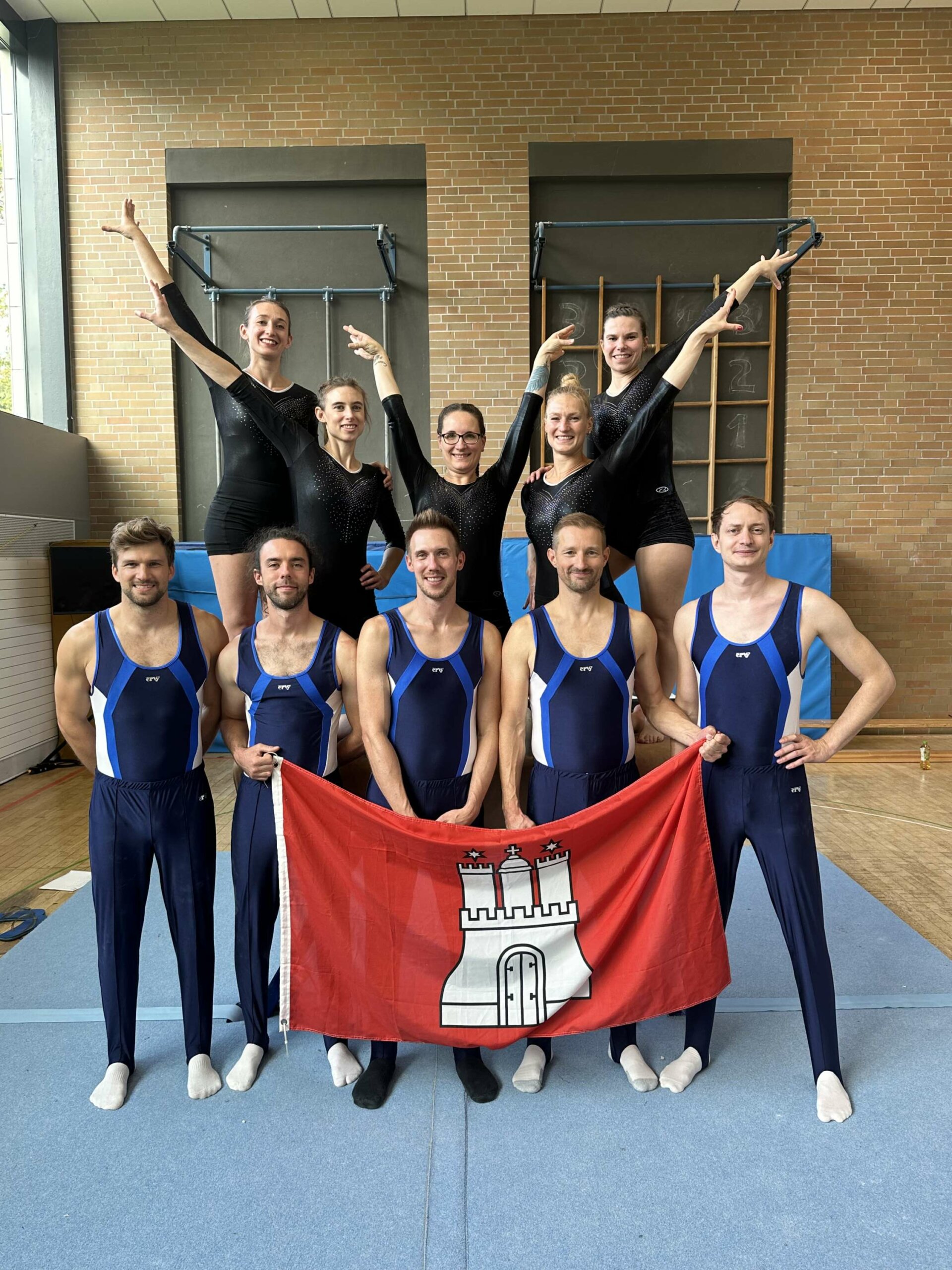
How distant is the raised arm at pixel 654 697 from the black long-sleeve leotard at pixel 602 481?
0.93 ft

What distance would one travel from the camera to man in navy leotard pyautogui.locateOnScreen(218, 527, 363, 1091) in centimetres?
250

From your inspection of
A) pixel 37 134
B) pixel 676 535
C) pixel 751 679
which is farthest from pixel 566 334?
pixel 37 134

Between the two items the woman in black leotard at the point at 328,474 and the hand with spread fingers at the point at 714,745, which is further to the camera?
the woman in black leotard at the point at 328,474

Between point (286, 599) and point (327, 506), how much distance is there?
0.63 m

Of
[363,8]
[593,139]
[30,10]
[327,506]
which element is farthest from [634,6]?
[327,506]

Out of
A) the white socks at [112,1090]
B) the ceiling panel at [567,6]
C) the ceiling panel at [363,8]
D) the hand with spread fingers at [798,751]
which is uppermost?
the ceiling panel at [567,6]

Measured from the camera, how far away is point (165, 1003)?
306cm

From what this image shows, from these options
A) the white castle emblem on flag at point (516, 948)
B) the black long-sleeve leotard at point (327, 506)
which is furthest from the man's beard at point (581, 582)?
the black long-sleeve leotard at point (327, 506)

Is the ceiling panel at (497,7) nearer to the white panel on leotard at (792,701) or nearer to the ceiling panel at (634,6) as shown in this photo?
the ceiling panel at (634,6)

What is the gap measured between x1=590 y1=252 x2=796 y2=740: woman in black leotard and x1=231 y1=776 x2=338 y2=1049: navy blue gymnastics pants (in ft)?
4.92

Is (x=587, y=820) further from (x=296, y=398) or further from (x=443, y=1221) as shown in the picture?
(x=296, y=398)

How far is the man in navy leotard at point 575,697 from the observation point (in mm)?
2502

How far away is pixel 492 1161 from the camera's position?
2.20 m

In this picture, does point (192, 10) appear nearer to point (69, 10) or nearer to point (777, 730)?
point (69, 10)
